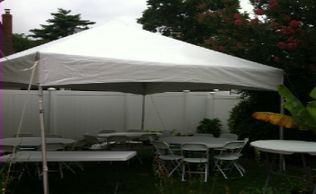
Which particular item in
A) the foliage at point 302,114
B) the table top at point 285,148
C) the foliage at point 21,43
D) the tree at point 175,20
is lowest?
the table top at point 285,148

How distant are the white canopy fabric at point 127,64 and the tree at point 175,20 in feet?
81.9

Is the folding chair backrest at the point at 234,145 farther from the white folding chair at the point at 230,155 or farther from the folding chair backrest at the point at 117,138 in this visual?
the folding chair backrest at the point at 117,138

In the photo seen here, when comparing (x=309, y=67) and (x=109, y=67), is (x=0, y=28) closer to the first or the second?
(x=109, y=67)

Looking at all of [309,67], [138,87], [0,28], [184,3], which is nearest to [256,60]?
[309,67]

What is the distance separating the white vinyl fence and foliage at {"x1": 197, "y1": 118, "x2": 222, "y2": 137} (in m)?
0.49

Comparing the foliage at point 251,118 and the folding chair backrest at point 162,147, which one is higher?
the foliage at point 251,118

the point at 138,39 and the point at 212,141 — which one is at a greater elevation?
the point at 138,39

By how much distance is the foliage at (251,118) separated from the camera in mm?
13258

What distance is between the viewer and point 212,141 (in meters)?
11.1

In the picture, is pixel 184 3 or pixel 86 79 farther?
pixel 184 3

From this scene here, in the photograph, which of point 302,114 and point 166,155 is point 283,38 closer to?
point 166,155

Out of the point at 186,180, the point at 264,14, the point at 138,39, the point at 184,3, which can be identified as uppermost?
the point at 184,3

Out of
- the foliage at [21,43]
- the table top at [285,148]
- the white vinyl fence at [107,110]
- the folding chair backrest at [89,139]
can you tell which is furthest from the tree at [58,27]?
the table top at [285,148]

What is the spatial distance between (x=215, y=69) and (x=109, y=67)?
6.92 feet
